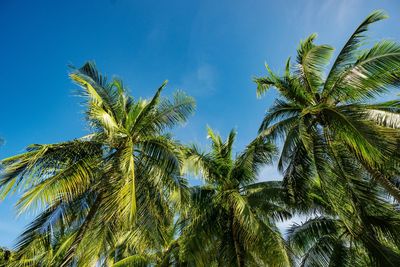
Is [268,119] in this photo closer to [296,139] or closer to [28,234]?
[296,139]

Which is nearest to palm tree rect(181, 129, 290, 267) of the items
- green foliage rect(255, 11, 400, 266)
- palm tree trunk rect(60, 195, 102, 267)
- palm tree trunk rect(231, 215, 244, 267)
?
palm tree trunk rect(231, 215, 244, 267)

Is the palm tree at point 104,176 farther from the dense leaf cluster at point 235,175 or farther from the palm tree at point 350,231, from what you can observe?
the palm tree at point 350,231

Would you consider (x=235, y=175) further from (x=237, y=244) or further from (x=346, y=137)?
(x=346, y=137)

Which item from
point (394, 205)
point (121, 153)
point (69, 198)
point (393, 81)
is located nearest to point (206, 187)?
point (121, 153)

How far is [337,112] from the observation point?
29.3 ft

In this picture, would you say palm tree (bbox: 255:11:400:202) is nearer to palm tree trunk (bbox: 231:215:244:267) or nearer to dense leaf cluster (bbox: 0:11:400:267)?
dense leaf cluster (bbox: 0:11:400:267)

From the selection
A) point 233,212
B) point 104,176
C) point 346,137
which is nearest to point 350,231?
point 346,137

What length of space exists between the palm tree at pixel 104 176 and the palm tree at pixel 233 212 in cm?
169

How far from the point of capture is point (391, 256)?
7699 millimetres

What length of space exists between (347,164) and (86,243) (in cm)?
820

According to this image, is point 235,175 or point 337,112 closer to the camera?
point 337,112

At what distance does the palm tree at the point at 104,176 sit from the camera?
28.2ft

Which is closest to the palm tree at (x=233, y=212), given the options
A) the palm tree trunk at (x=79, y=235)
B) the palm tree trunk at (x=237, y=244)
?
the palm tree trunk at (x=237, y=244)

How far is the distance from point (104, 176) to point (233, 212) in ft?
15.9
